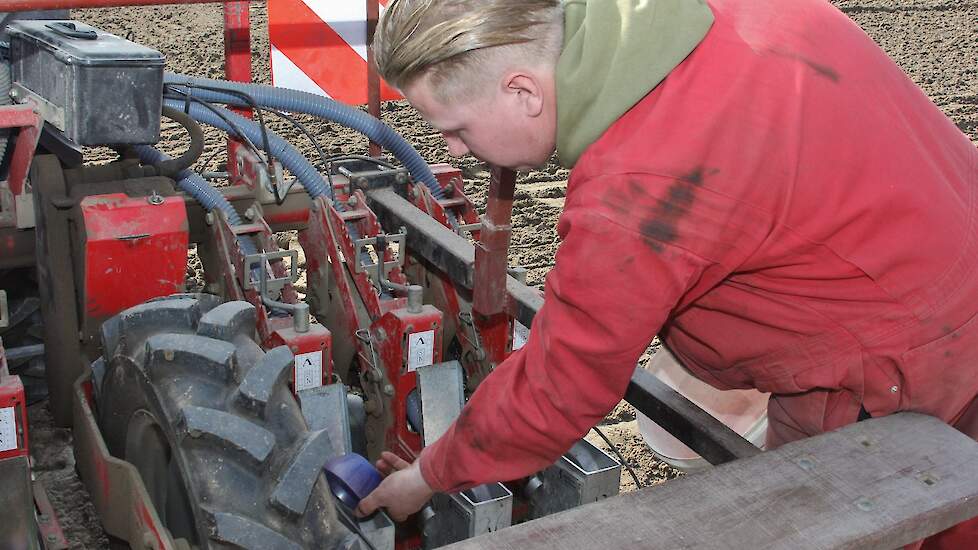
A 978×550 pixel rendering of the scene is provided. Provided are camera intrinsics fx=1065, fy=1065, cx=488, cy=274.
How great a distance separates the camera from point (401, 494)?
187 cm

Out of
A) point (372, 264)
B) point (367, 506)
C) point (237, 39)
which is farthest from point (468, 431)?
point (237, 39)

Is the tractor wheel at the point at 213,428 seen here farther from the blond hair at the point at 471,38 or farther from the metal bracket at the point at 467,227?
the metal bracket at the point at 467,227

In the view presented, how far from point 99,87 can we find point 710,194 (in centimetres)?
133

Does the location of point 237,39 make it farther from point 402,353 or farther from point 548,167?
point 548,167

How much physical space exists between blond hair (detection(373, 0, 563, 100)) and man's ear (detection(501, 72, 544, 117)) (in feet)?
0.06

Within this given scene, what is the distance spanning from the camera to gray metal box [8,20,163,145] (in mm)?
2135

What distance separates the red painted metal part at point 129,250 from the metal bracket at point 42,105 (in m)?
0.19

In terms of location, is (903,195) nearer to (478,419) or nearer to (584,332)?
(584,332)

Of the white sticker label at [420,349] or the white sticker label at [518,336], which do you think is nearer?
the white sticker label at [420,349]

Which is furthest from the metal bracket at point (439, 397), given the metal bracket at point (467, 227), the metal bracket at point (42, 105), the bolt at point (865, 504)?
the bolt at point (865, 504)

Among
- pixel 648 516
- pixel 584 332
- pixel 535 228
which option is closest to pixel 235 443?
pixel 584 332

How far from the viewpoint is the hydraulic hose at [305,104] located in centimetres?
300

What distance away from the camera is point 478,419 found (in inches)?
65.7

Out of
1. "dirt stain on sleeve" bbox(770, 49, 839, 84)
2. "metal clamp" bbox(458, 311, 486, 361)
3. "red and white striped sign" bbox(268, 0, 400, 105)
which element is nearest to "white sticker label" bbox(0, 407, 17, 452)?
"metal clamp" bbox(458, 311, 486, 361)
